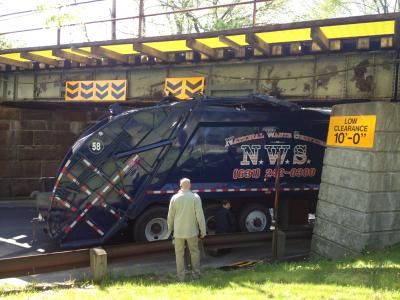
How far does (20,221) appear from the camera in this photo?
13055mm

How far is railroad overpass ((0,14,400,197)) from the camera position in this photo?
9391 mm

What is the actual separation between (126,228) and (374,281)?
5.42 m

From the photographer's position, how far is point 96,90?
14.0 m

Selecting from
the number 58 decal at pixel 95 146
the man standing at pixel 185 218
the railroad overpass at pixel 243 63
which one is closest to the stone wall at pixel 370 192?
the railroad overpass at pixel 243 63

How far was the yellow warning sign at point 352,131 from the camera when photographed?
750 cm

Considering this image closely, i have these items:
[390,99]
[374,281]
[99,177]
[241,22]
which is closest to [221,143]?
[99,177]

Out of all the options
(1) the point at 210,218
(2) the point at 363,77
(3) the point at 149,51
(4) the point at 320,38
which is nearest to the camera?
(4) the point at 320,38

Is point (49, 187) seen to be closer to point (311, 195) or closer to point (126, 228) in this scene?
point (126, 228)

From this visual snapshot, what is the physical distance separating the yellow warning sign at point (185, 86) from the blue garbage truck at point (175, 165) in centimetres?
233

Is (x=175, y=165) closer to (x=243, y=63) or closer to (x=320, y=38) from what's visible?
(x=243, y=63)

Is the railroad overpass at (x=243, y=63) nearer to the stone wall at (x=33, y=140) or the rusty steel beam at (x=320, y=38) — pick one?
the rusty steel beam at (x=320, y=38)

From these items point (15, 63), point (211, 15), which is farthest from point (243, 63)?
point (211, 15)

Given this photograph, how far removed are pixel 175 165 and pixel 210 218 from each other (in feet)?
4.70

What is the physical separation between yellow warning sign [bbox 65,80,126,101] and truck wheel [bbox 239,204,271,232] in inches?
225
